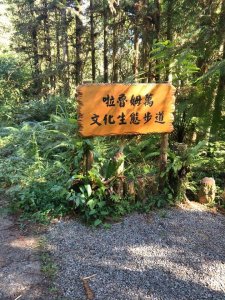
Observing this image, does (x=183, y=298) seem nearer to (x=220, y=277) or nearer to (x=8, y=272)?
(x=220, y=277)

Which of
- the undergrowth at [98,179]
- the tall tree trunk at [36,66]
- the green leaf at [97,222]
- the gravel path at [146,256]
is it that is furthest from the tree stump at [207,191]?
the tall tree trunk at [36,66]

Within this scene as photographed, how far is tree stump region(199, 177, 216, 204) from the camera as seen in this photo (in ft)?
15.7

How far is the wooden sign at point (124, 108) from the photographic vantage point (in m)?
3.85

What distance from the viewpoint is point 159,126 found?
14.6 ft

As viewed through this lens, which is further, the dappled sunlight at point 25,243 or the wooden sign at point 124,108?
the wooden sign at point 124,108

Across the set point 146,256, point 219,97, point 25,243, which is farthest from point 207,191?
point 25,243

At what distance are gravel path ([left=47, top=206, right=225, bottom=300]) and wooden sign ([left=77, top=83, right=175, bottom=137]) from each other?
1.30m

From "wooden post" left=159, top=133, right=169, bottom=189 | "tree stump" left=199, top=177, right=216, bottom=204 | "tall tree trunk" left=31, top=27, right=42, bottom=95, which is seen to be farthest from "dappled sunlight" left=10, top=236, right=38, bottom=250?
"tall tree trunk" left=31, top=27, right=42, bottom=95

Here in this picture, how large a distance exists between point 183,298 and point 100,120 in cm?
228

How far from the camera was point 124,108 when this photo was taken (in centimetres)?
411

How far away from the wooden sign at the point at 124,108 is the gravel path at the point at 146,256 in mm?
1301

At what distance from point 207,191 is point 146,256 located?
5.93 ft

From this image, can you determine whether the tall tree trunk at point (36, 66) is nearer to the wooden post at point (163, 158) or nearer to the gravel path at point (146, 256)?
the wooden post at point (163, 158)

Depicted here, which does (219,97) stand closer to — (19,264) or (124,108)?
(124,108)
